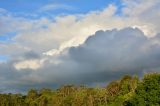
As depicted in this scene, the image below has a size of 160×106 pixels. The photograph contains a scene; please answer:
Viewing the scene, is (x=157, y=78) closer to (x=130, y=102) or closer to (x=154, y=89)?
(x=154, y=89)

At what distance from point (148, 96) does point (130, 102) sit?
31.3 ft

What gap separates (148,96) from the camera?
135m

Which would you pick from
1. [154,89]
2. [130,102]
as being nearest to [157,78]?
[154,89]

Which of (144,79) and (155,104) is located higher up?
(144,79)

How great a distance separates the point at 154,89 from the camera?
445 feet

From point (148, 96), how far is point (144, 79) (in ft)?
24.4

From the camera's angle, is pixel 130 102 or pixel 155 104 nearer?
pixel 155 104

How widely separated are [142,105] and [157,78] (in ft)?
30.8

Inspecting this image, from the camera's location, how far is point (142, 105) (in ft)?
446

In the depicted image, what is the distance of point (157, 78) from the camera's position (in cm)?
13700

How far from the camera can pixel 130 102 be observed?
143m

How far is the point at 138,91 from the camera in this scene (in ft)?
458

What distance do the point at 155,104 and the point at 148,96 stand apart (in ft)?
10.3

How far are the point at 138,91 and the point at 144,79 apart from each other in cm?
424
